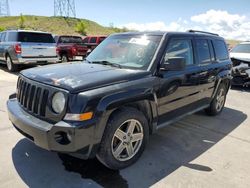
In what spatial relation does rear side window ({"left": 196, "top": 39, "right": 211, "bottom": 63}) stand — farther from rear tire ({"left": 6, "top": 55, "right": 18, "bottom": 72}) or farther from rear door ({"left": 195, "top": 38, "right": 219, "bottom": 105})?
rear tire ({"left": 6, "top": 55, "right": 18, "bottom": 72})

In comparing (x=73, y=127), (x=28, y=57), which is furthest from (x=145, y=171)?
(x=28, y=57)

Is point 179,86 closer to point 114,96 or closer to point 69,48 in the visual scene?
point 114,96

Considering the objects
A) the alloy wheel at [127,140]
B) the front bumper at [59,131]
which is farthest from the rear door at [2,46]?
the alloy wheel at [127,140]

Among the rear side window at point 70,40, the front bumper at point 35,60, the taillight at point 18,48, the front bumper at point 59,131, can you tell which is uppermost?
the rear side window at point 70,40

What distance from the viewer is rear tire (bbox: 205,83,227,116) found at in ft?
18.8

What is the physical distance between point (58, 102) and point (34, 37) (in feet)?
30.1

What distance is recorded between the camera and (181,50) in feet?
14.3

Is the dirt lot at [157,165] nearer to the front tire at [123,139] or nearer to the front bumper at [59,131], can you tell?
the front tire at [123,139]

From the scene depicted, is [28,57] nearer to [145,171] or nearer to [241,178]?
[145,171]

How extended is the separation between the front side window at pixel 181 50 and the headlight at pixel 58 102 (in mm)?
1727

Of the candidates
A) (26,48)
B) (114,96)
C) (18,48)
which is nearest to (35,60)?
(26,48)

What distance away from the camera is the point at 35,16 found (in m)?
67.8

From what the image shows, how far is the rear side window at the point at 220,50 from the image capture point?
5496 mm

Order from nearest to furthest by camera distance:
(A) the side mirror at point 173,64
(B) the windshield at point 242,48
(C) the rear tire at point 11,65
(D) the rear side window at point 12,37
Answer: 1. (A) the side mirror at point 173,64
2. (B) the windshield at point 242,48
3. (D) the rear side window at point 12,37
4. (C) the rear tire at point 11,65
